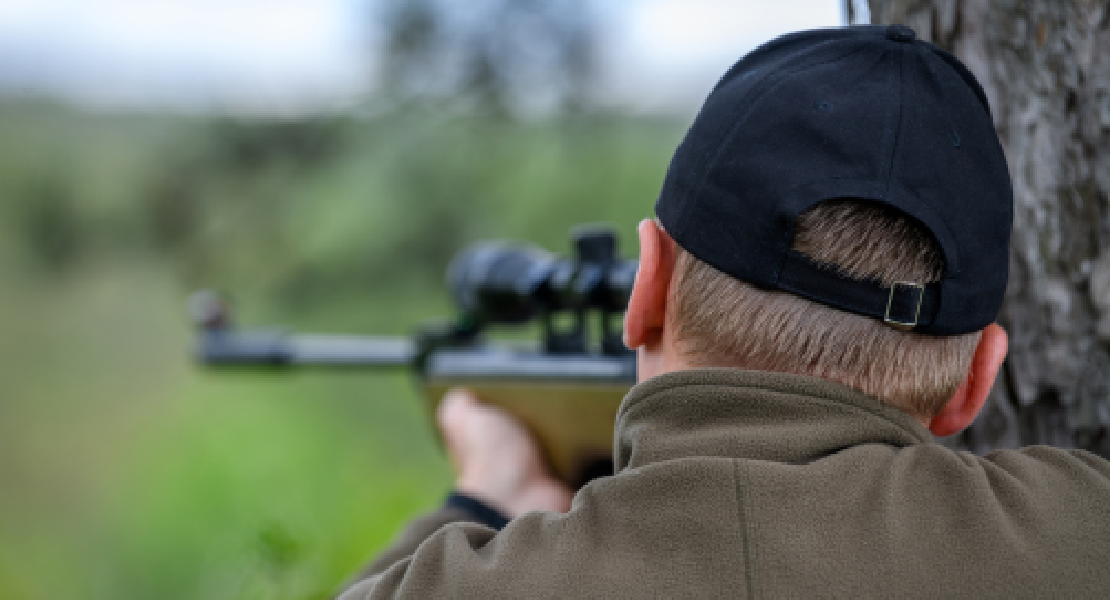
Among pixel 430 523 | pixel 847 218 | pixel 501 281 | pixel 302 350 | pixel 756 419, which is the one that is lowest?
pixel 302 350

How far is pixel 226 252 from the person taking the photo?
6.68 metres

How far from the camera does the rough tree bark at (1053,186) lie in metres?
1.11

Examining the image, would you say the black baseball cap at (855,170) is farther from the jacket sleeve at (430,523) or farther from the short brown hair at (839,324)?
the jacket sleeve at (430,523)

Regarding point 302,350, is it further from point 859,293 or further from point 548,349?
point 859,293

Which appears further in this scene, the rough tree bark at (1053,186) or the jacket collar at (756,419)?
the rough tree bark at (1053,186)

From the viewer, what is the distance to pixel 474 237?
649 cm

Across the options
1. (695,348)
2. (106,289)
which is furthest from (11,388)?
(695,348)

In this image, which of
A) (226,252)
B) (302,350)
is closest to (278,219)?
(226,252)

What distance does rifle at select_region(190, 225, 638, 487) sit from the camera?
1.36 m

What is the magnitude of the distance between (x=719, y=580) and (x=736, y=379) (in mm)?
159

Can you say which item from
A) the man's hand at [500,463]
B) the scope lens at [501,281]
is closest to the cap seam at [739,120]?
the man's hand at [500,463]

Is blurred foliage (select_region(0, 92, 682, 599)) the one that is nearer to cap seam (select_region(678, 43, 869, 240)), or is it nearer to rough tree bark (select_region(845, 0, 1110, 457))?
rough tree bark (select_region(845, 0, 1110, 457))

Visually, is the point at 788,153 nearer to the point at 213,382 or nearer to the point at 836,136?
the point at 836,136

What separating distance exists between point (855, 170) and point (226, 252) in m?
6.51
